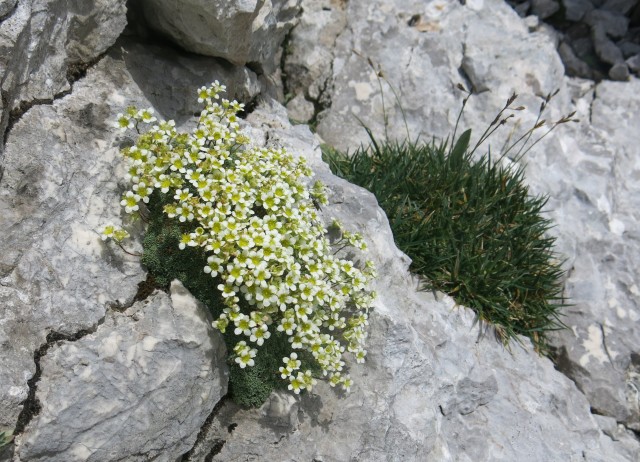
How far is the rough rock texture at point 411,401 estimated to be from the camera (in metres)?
3.47

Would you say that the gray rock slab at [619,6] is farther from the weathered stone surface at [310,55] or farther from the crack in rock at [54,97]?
the crack in rock at [54,97]

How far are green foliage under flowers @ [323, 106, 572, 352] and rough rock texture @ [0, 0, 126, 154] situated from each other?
217 centimetres

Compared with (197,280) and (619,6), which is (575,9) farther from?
(197,280)

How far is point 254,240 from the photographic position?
3.20 m

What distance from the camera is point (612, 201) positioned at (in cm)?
641

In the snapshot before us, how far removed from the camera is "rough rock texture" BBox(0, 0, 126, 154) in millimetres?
3125

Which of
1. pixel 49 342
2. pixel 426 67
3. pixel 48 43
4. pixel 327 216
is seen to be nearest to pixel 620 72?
pixel 426 67

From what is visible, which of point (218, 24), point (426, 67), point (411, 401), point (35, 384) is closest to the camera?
point (35, 384)

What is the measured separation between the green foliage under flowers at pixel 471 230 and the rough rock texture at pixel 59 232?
2.16m

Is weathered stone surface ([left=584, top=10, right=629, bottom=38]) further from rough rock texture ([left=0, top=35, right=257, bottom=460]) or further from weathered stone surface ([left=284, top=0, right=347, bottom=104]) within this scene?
rough rock texture ([left=0, top=35, right=257, bottom=460])

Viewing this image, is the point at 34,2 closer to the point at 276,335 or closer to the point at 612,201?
the point at 276,335

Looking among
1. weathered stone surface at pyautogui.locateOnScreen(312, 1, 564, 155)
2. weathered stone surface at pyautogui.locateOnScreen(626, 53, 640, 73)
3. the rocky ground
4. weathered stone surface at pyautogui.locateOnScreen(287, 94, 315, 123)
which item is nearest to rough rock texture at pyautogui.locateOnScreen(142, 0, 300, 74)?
the rocky ground

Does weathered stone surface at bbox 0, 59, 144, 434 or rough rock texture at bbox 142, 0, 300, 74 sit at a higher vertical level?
rough rock texture at bbox 142, 0, 300, 74

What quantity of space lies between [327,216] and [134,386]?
65.6 inches
